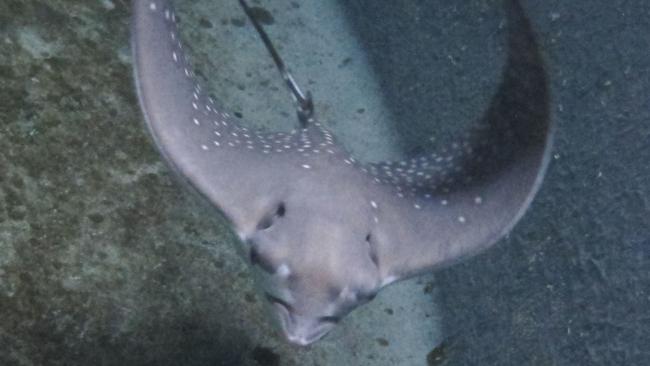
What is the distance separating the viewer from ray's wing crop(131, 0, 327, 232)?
238 centimetres

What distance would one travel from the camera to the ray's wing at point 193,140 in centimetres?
238

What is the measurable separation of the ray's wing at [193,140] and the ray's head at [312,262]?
0.38ft

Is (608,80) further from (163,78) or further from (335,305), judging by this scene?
(163,78)

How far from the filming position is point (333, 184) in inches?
97.7

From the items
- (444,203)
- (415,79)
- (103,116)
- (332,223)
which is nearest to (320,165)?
(332,223)

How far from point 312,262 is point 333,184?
45 centimetres

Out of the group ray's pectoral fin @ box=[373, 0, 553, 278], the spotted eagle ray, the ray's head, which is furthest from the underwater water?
the ray's head

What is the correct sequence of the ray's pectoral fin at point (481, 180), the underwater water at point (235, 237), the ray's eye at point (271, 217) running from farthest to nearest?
the underwater water at point (235, 237) < the ray's pectoral fin at point (481, 180) < the ray's eye at point (271, 217)

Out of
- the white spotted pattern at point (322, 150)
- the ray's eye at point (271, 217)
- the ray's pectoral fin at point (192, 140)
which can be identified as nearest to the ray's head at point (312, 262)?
the ray's eye at point (271, 217)

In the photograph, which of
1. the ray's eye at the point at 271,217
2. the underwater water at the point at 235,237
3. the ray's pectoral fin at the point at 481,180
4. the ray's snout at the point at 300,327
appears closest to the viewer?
the ray's snout at the point at 300,327

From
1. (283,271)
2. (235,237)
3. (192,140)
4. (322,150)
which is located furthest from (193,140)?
(283,271)

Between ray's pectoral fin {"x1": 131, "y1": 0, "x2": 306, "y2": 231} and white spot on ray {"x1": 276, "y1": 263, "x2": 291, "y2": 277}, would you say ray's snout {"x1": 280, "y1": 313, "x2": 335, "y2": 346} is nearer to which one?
white spot on ray {"x1": 276, "y1": 263, "x2": 291, "y2": 277}

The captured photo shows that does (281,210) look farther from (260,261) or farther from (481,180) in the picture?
(481,180)

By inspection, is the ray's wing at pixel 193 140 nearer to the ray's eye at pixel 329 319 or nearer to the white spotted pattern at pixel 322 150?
the white spotted pattern at pixel 322 150
